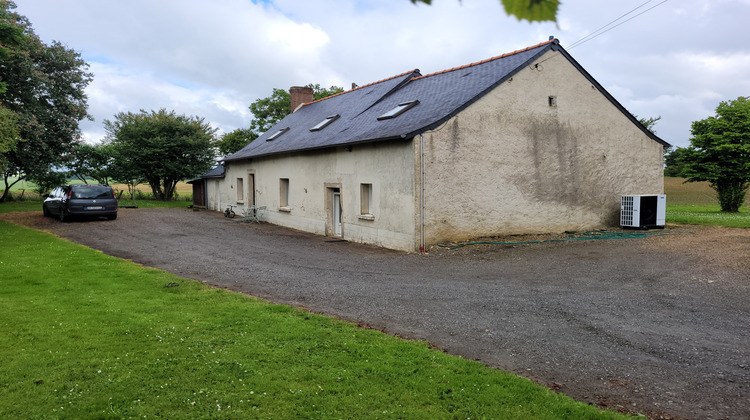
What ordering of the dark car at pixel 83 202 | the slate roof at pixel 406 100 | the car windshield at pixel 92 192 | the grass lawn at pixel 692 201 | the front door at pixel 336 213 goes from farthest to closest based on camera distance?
the grass lawn at pixel 692 201, the car windshield at pixel 92 192, the dark car at pixel 83 202, the front door at pixel 336 213, the slate roof at pixel 406 100

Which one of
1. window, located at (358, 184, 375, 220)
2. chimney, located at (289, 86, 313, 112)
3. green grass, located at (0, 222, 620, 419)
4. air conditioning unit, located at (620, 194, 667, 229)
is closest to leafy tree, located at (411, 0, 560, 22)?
green grass, located at (0, 222, 620, 419)

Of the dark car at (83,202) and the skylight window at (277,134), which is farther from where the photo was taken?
the skylight window at (277,134)

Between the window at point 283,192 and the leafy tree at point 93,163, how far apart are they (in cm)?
2052

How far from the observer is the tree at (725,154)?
25375mm

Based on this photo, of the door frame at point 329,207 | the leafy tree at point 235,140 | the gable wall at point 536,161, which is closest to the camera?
the gable wall at point 536,161

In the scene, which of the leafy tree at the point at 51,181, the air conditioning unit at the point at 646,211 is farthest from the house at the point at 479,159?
the leafy tree at the point at 51,181

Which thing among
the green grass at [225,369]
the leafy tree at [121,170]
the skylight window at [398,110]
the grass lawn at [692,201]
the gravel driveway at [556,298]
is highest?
the skylight window at [398,110]

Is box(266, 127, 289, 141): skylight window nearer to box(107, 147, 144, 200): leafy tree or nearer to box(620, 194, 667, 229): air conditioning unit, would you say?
box(107, 147, 144, 200): leafy tree

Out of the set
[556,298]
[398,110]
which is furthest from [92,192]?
[556,298]

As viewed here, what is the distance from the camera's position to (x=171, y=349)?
4621mm

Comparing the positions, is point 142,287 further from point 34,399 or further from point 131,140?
point 131,140

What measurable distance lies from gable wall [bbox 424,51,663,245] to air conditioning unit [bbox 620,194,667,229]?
2.45 feet

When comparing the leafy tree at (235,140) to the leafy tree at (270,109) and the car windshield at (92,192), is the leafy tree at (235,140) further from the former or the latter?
the car windshield at (92,192)

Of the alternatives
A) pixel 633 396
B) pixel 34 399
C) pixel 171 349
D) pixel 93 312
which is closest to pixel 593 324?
pixel 633 396
